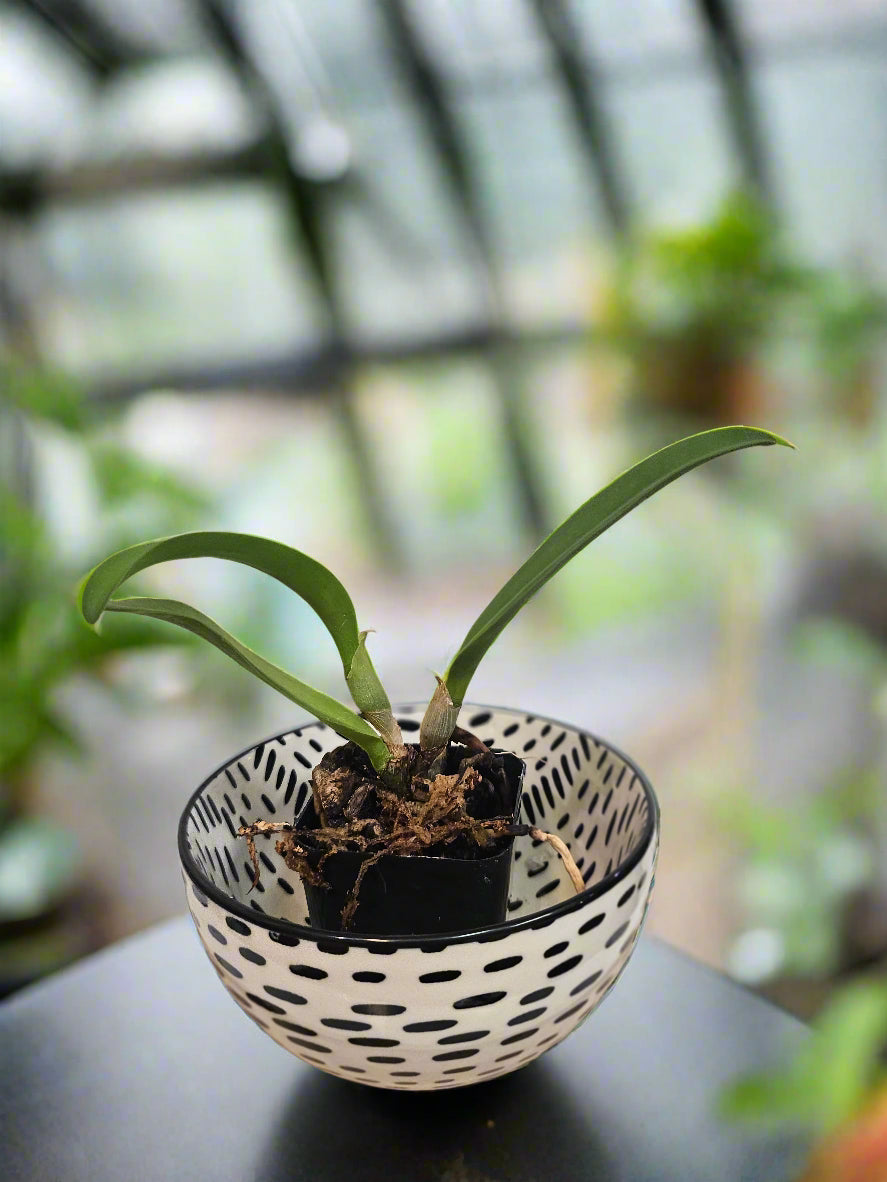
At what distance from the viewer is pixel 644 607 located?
2674mm

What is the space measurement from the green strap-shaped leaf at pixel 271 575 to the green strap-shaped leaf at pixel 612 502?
57 millimetres

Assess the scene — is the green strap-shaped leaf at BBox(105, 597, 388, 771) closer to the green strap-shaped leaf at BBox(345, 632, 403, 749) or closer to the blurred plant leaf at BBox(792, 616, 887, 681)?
the green strap-shaped leaf at BBox(345, 632, 403, 749)

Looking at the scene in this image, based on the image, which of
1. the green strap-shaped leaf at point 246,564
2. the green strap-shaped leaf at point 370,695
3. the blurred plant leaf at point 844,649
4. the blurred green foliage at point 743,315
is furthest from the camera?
the blurred green foliage at point 743,315

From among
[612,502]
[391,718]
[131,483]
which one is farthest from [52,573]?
[612,502]

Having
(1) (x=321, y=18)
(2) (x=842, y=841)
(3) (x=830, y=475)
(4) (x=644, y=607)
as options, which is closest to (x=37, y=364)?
(1) (x=321, y=18)

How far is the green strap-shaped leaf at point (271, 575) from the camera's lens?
14.9 inches

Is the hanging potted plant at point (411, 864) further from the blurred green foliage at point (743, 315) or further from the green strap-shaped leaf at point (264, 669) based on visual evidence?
the blurred green foliage at point (743, 315)

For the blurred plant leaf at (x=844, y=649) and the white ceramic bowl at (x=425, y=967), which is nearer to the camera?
the white ceramic bowl at (x=425, y=967)

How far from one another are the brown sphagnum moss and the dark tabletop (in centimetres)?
13

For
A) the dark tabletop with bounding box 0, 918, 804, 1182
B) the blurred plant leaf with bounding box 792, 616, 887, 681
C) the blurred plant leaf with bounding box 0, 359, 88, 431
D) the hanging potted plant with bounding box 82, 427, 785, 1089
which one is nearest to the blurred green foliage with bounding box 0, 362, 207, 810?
the blurred plant leaf with bounding box 0, 359, 88, 431

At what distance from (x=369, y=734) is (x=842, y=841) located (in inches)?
59.9

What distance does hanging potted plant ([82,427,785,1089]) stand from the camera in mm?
417

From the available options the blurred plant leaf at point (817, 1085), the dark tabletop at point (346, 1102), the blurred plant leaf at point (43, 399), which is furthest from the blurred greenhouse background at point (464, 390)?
the dark tabletop at point (346, 1102)

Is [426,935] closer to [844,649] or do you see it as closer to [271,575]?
[271,575]
